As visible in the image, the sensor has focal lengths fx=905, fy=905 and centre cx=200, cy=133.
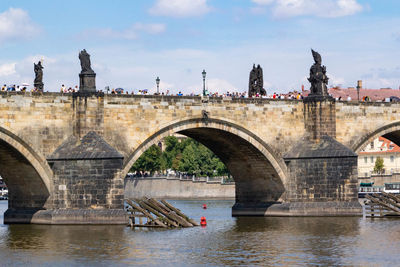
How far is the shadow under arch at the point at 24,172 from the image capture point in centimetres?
4303

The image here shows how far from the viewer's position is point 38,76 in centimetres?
4538

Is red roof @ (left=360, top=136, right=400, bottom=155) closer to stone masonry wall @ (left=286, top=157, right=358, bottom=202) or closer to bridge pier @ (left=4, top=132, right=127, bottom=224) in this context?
stone masonry wall @ (left=286, top=157, right=358, bottom=202)

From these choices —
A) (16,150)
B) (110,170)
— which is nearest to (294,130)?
(110,170)

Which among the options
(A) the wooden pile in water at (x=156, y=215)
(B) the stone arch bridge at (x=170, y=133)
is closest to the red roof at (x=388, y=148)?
(B) the stone arch bridge at (x=170, y=133)

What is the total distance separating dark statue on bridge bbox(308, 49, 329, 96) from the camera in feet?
171

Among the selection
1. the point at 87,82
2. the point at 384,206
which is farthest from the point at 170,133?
the point at 384,206

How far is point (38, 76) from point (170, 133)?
24.9 feet

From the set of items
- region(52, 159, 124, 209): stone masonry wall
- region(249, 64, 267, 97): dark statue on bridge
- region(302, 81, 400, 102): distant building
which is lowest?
region(52, 159, 124, 209): stone masonry wall

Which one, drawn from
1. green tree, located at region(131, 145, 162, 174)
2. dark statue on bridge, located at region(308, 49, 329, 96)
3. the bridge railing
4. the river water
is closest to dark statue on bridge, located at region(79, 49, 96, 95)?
the river water

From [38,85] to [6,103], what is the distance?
2.72m

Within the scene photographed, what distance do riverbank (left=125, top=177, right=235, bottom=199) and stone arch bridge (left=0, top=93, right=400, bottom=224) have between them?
1368 inches

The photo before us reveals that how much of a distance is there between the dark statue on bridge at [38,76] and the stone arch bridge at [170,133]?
1.31 meters

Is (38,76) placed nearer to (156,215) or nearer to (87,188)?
(87,188)

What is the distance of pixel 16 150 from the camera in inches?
1697
